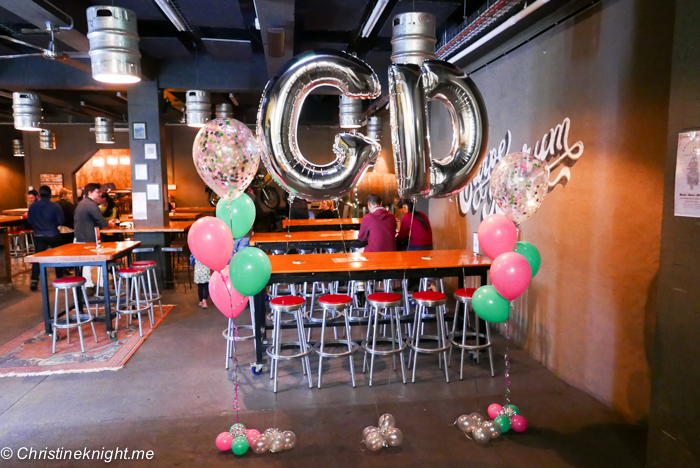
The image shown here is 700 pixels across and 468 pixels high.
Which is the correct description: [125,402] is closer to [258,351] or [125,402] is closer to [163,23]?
[258,351]

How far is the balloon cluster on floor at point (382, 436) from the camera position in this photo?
2.71 metres

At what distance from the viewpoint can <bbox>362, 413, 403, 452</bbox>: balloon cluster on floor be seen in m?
2.71

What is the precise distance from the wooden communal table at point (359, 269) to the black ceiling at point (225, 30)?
7.22 feet

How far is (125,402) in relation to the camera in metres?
3.40

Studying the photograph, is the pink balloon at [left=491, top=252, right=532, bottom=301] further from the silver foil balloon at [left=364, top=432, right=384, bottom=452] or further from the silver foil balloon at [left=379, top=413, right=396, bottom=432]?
the silver foil balloon at [left=364, top=432, right=384, bottom=452]

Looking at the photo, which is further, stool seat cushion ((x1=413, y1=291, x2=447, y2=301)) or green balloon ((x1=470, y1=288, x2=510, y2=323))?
stool seat cushion ((x1=413, y1=291, x2=447, y2=301))

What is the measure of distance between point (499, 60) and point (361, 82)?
3.83 meters

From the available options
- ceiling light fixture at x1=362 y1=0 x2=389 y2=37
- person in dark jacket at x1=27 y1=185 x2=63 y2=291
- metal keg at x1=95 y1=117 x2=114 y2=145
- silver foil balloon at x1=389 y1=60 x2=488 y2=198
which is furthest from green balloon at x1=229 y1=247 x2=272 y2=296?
metal keg at x1=95 y1=117 x2=114 y2=145

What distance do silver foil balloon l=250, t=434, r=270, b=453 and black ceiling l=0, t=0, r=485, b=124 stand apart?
3.26 metres

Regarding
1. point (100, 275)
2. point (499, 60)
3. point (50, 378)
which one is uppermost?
point (499, 60)

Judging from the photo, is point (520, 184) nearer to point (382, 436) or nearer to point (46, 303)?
point (382, 436)

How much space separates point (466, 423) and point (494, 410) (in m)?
0.29

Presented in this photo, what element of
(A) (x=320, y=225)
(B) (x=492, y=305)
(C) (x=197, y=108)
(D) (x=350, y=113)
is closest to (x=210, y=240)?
(B) (x=492, y=305)

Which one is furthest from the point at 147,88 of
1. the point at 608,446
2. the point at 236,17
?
the point at 608,446
